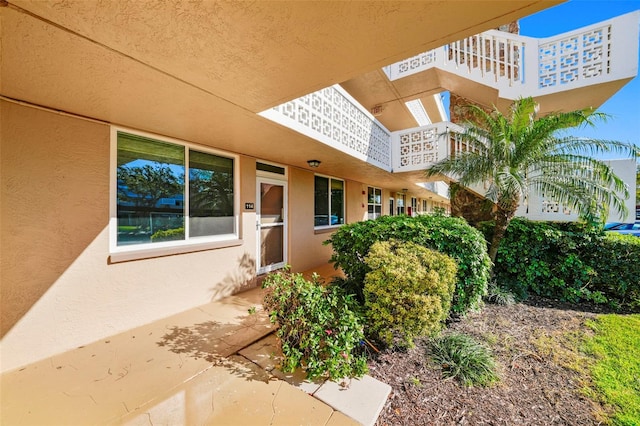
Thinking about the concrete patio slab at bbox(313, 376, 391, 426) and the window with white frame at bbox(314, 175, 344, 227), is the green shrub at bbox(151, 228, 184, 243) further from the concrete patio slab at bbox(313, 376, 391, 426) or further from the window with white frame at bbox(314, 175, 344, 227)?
the window with white frame at bbox(314, 175, 344, 227)

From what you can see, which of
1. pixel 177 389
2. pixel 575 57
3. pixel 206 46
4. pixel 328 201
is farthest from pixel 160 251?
pixel 575 57

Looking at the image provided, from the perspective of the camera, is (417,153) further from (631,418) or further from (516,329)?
(631,418)

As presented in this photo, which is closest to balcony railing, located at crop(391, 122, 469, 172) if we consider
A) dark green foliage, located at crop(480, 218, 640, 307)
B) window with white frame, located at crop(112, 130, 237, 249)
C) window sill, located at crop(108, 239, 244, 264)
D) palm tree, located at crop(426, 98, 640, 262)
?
palm tree, located at crop(426, 98, 640, 262)

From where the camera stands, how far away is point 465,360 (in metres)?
2.85

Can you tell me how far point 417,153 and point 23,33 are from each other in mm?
7534

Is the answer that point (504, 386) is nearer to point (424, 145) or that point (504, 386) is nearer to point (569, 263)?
point (569, 263)

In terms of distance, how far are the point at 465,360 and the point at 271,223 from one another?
4568mm

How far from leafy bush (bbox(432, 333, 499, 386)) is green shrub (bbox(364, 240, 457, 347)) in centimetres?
45

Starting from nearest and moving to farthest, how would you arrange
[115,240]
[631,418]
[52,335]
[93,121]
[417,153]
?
1. [631,418]
2. [52,335]
3. [93,121]
4. [115,240]
5. [417,153]

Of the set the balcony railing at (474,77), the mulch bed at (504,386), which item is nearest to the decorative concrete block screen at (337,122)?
the balcony railing at (474,77)

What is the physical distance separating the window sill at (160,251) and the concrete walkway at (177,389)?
109 cm

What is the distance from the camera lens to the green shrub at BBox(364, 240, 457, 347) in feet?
8.84

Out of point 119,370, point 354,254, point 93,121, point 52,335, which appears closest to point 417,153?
point 354,254

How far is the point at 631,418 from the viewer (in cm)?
222
